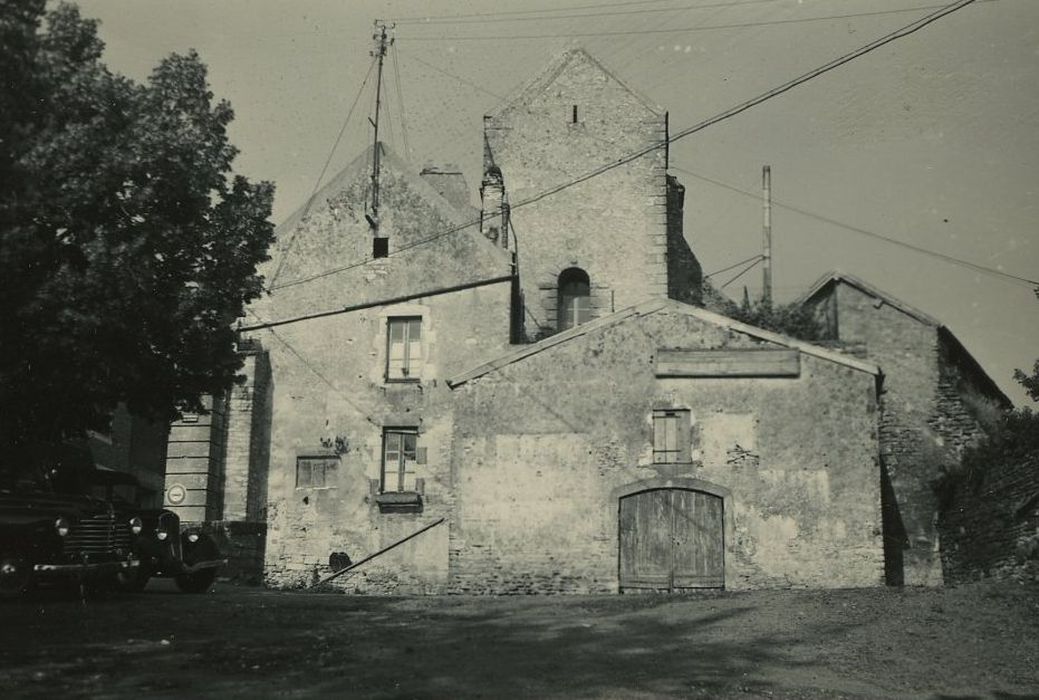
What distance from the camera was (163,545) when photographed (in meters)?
16.6

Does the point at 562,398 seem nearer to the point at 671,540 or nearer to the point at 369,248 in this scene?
the point at 671,540

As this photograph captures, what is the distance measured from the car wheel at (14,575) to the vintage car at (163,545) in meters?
2.51

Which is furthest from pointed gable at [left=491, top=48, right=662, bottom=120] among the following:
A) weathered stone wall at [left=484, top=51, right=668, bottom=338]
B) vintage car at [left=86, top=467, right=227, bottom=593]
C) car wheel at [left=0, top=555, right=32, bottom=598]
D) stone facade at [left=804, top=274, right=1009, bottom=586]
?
car wheel at [left=0, top=555, right=32, bottom=598]

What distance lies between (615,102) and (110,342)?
1723 centimetres

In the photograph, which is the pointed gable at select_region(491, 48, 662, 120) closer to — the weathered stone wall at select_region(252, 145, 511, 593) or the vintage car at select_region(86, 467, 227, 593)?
the weathered stone wall at select_region(252, 145, 511, 593)

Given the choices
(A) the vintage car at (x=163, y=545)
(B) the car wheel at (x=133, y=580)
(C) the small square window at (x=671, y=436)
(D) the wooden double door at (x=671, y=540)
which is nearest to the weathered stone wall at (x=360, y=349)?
(D) the wooden double door at (x=671, y=540)

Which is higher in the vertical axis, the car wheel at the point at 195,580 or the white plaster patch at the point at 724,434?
the white plaster patch at the point at 724,434

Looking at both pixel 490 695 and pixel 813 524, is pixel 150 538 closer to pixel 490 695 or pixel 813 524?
pixel 490 695

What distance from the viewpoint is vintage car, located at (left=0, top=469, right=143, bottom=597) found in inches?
522

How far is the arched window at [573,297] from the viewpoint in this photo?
28.3 meters

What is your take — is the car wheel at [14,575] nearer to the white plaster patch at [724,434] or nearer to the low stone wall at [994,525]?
the white plaster patch at [724,434]

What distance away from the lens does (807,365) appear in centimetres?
1956

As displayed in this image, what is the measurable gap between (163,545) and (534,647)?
25.1 feet

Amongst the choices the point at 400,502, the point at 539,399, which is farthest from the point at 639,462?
the point at 400,502
